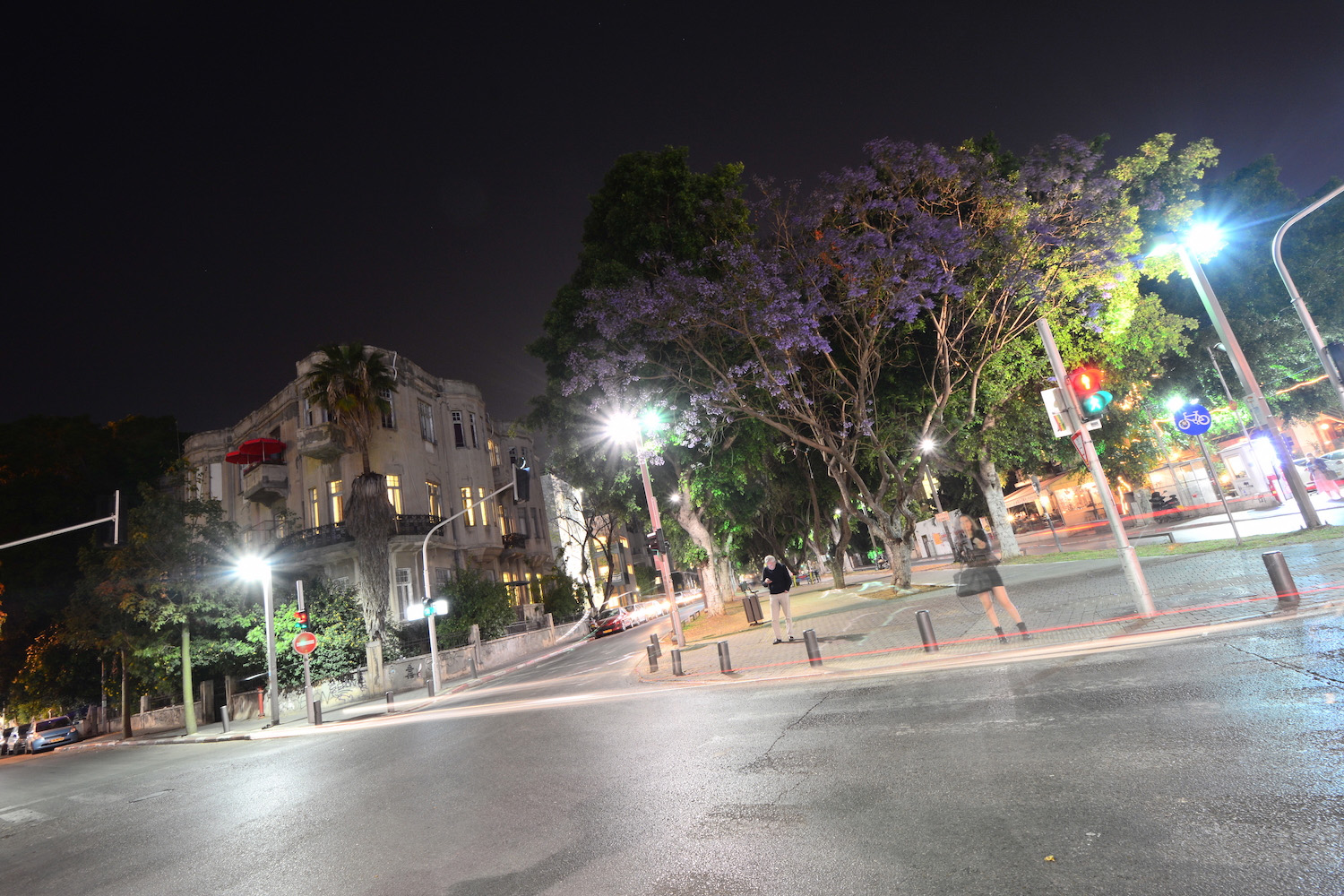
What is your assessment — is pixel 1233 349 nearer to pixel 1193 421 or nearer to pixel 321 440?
pixel 1193 421

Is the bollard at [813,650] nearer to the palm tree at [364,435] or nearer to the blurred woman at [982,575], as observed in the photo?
the blurred woman at [982,575]

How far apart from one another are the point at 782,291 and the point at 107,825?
57.2ft

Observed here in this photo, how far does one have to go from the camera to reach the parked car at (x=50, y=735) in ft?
99.9

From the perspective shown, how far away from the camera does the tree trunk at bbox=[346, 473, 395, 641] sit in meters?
29.8

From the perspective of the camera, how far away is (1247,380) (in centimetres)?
1479

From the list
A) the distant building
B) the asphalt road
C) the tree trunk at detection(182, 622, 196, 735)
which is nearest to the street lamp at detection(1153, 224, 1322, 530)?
the asphalt road

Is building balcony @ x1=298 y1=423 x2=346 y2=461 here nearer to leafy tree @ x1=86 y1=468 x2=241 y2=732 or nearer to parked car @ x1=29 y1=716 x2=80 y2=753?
leafy tree @ x1=86 y1=468 x2=241 y2=732

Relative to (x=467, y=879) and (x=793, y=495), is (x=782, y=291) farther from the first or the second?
(x=793, y=495)

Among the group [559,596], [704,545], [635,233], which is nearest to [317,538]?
[559,596]

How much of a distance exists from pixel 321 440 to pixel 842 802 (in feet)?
111

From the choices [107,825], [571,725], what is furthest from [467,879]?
[107,825]

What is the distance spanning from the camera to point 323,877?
17.5 feet

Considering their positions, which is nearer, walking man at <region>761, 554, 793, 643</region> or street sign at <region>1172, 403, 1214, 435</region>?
walking man at <region>761, 554, 793, 643</region>

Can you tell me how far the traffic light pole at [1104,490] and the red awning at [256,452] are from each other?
129 feet
